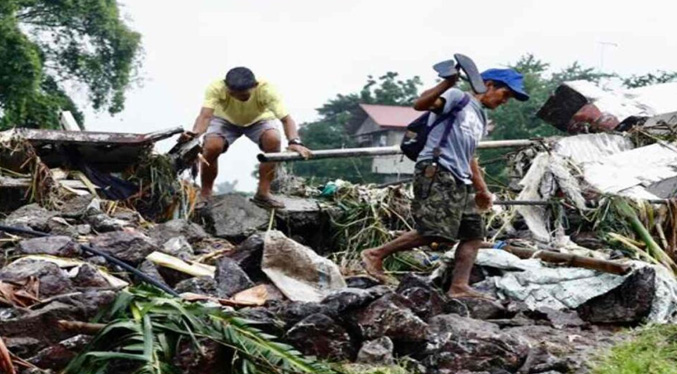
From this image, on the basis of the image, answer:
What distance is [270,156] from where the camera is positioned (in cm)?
664

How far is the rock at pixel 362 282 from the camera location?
545cm

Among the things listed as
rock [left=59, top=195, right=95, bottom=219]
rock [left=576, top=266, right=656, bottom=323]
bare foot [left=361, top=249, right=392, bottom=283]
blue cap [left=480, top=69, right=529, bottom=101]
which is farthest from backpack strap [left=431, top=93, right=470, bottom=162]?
rock [left=59, top=195, right=95, bottom=219]

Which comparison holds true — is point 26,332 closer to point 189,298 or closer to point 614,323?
point 189,298

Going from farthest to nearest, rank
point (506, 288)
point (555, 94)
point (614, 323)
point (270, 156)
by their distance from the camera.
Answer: point (555, 94) < point (270, 156) < point (506, 288) < point (614, 323)

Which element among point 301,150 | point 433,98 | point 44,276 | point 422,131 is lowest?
point 44,276

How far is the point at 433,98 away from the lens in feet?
16.6

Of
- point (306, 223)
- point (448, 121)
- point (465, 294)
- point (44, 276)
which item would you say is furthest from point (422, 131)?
point (44, 276)

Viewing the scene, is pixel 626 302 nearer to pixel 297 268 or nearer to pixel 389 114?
pixel 297 268

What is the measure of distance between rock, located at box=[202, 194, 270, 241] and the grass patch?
3205 mm

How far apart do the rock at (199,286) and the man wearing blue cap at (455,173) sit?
1.24m

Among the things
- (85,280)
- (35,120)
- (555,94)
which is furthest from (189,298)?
(35,120)

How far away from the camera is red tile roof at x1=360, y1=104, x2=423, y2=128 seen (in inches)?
1444

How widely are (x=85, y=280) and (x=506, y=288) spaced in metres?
2.45

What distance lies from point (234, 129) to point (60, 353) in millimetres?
4026
